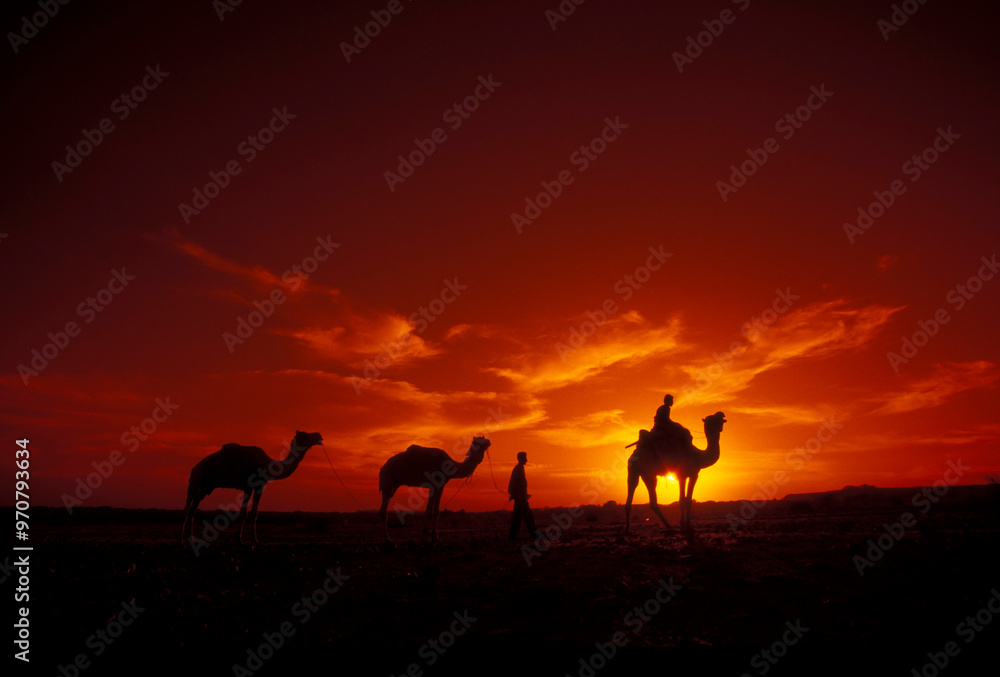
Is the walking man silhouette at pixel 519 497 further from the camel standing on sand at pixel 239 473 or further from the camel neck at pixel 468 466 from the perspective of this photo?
the camel standing on sand at pixel 239 473

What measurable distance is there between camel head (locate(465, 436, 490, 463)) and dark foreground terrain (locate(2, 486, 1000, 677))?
6983mm

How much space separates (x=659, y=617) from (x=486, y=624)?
2.54m

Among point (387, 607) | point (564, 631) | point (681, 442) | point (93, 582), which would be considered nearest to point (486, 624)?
point (564, 631)

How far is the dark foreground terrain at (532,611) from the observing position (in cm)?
719

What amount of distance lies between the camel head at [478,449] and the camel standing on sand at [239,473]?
5782 millimetres

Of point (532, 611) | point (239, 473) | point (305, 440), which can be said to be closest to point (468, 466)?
point (305, 440)

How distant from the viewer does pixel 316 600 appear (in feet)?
32.1

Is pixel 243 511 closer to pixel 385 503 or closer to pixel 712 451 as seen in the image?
pixel 385 503

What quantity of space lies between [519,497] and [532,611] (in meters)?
8.80

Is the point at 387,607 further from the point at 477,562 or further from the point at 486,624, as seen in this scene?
the point at 477,562

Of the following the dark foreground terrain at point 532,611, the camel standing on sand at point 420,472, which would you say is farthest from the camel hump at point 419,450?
the dark foreground terrain at point 532,611

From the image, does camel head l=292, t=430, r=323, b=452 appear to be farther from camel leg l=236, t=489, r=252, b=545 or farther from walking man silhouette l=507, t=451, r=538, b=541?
walking man silhouette l=507, t=451, r=538, b=541

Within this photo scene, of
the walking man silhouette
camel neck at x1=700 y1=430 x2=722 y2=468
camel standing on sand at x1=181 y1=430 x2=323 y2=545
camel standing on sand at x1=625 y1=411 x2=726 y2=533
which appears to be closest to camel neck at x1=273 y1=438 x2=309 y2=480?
camel standing on sand at x1=181 y1=430 x2=323 y2=545

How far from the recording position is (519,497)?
17.8 m
